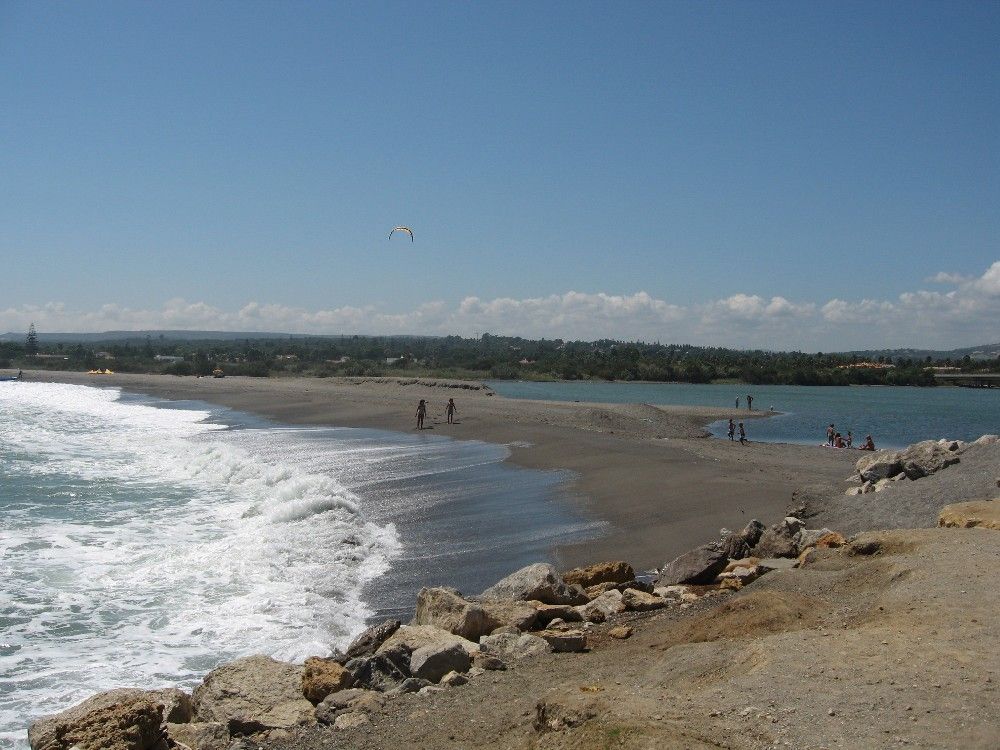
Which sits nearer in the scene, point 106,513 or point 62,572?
point 62,572

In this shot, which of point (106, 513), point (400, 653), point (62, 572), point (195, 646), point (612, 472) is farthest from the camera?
point (612, 472)

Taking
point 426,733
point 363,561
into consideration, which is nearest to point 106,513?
point 363,561

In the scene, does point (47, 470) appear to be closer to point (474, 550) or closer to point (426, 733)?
point (474, 550)

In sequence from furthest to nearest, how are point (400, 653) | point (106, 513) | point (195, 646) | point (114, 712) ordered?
point (106, 513) → point (195, 646) → point (400, 653) → point (114, 712)

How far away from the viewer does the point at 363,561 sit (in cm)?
1415

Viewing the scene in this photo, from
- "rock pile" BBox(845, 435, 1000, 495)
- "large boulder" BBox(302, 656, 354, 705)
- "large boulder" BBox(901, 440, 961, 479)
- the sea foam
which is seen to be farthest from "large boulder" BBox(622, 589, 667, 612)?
"large boulder" BBox(901, 440, 961, 479)

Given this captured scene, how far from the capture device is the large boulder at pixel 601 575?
Answer: 38.6 feet

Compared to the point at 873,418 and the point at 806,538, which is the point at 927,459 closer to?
the point at 806,538

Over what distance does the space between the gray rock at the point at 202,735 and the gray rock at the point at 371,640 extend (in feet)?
6.13

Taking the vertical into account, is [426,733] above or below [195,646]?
above

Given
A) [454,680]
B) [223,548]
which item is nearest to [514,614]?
[454,680]

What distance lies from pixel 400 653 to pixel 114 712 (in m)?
2.60

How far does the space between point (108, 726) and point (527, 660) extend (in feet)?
12.5

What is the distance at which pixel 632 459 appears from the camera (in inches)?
1026
